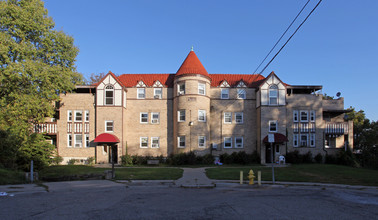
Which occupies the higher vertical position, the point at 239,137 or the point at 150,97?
the point at 150,97

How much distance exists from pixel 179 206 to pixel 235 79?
24804mm

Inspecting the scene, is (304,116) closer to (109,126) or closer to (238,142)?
(238,142)

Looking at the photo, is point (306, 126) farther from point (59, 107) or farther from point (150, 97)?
point (59, 107)

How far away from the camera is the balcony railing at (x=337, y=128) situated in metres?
29.2

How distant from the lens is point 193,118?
91.1 ft

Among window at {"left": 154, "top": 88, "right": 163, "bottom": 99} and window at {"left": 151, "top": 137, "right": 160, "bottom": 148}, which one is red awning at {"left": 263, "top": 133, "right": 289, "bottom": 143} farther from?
window at {"left": 154, "top": 88, "right": 163, "bottom": 99}

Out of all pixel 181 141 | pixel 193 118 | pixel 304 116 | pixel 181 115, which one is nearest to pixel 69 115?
pixel 181 115

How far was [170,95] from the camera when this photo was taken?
30078 millimetres

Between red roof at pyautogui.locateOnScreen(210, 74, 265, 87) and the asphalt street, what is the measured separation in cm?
1991

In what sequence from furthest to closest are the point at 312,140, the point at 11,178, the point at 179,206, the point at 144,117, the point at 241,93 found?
the point at 241,93 → the point at 144,117 → the point at 312,140 → the point at 11,178 → the point at 179,206

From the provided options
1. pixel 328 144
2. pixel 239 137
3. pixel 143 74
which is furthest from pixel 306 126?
pixel 143 74

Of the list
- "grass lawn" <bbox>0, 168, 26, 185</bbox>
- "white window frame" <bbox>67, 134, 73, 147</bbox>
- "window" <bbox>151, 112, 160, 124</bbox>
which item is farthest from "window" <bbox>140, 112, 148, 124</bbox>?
"grass lawn" <bbox>0, 168, 26, 185</bbox>

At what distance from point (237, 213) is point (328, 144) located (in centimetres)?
2773

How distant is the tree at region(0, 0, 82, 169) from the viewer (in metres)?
22.8
